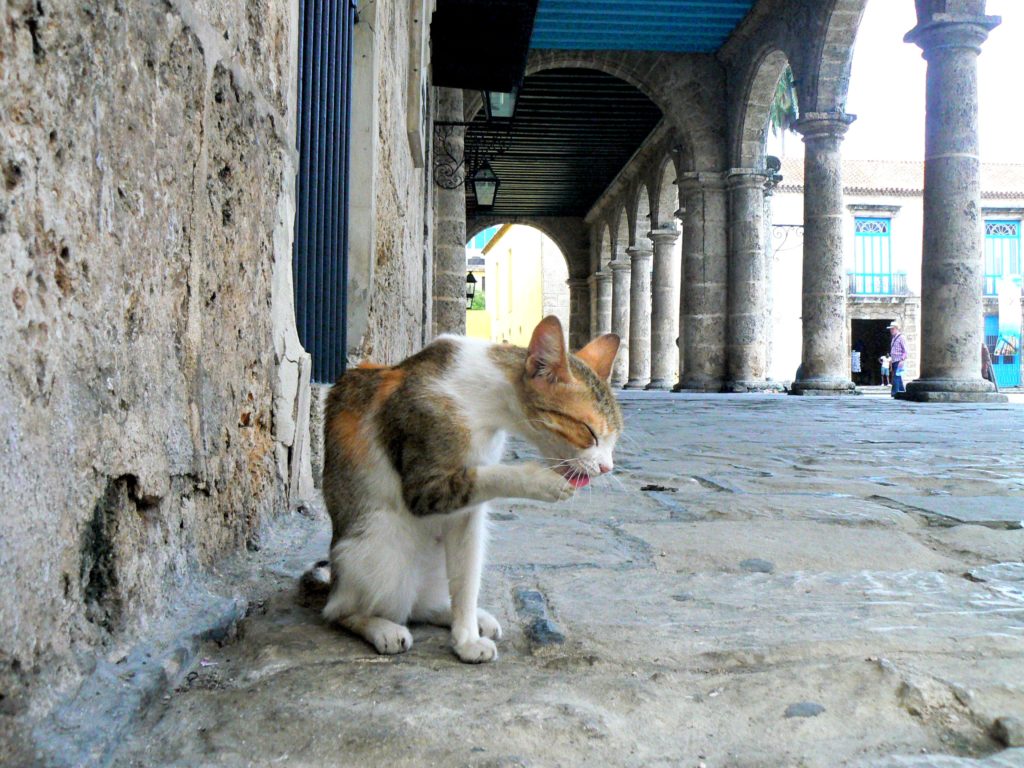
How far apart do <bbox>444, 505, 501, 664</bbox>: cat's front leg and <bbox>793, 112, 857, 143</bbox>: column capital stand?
35.6ft

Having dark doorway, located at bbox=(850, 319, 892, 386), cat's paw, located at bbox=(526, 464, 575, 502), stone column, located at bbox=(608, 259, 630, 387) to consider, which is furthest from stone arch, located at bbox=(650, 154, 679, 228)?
cat's paw, located at bbox=(526, 464, 575, 502)

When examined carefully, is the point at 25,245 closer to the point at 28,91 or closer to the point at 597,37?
the point at 28,91

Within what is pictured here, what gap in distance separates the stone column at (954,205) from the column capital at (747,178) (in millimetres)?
4295

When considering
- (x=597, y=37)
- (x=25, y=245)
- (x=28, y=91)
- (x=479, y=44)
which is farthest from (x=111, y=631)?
(x=597, y=37)

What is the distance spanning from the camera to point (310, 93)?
2.65 metres

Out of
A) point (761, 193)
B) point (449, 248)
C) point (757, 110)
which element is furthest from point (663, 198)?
point (449, 248)

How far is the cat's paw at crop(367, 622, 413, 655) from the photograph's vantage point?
148 centimetres

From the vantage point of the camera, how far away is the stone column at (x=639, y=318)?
67.8 ft

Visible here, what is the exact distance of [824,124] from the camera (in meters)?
11.1

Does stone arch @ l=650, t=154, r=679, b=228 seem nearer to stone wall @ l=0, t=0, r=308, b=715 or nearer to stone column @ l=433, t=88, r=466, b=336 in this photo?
stone column @ l=433, t=88, r=466, b=336

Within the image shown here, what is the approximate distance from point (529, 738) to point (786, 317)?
2712 cm

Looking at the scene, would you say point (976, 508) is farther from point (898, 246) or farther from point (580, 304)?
point (898, 246)

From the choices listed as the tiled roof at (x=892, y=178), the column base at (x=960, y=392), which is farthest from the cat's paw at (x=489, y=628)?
the tiled roof at (x=892, y=178)

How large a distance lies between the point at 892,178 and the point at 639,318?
12.3 meters
